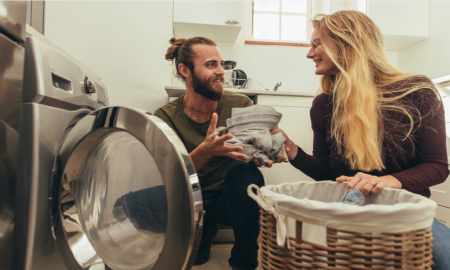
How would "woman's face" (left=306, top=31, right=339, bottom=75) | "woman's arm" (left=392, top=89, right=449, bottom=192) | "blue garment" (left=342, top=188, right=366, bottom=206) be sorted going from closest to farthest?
"blue garment" (left=342, top=188, right=366, bottom=206) < "woman's arm" (left=392, top=89, right=449, bottom=192) < "woman's face" (left=306, top=31, right=339, bottom=75)

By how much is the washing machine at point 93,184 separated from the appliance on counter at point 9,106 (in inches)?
0.7

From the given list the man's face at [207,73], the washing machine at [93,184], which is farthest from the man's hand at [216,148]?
the man's face at [207,73]

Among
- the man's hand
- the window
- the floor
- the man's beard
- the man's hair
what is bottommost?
the floor

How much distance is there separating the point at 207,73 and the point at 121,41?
760 millimetres

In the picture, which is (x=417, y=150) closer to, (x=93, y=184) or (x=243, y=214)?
(x=243, y=214)

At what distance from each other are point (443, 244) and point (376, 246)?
1.06ft

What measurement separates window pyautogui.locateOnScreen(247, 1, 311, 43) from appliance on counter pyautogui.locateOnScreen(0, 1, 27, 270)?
1.98 metres

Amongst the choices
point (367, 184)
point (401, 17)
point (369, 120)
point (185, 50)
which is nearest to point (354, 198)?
point (367, 184)

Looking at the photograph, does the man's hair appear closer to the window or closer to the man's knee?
the man's knee

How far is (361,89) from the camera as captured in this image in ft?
2.99

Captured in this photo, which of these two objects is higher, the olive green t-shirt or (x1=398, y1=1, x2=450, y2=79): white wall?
(x1=398, y1=1, x2=450, y2=79): white wall

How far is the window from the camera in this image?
7.81 feet

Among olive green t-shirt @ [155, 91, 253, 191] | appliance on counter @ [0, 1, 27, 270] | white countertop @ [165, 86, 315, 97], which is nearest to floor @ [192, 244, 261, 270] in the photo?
olive green t-shirt @ [155, 91, 253, 191]

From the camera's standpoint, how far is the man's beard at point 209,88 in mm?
1316
